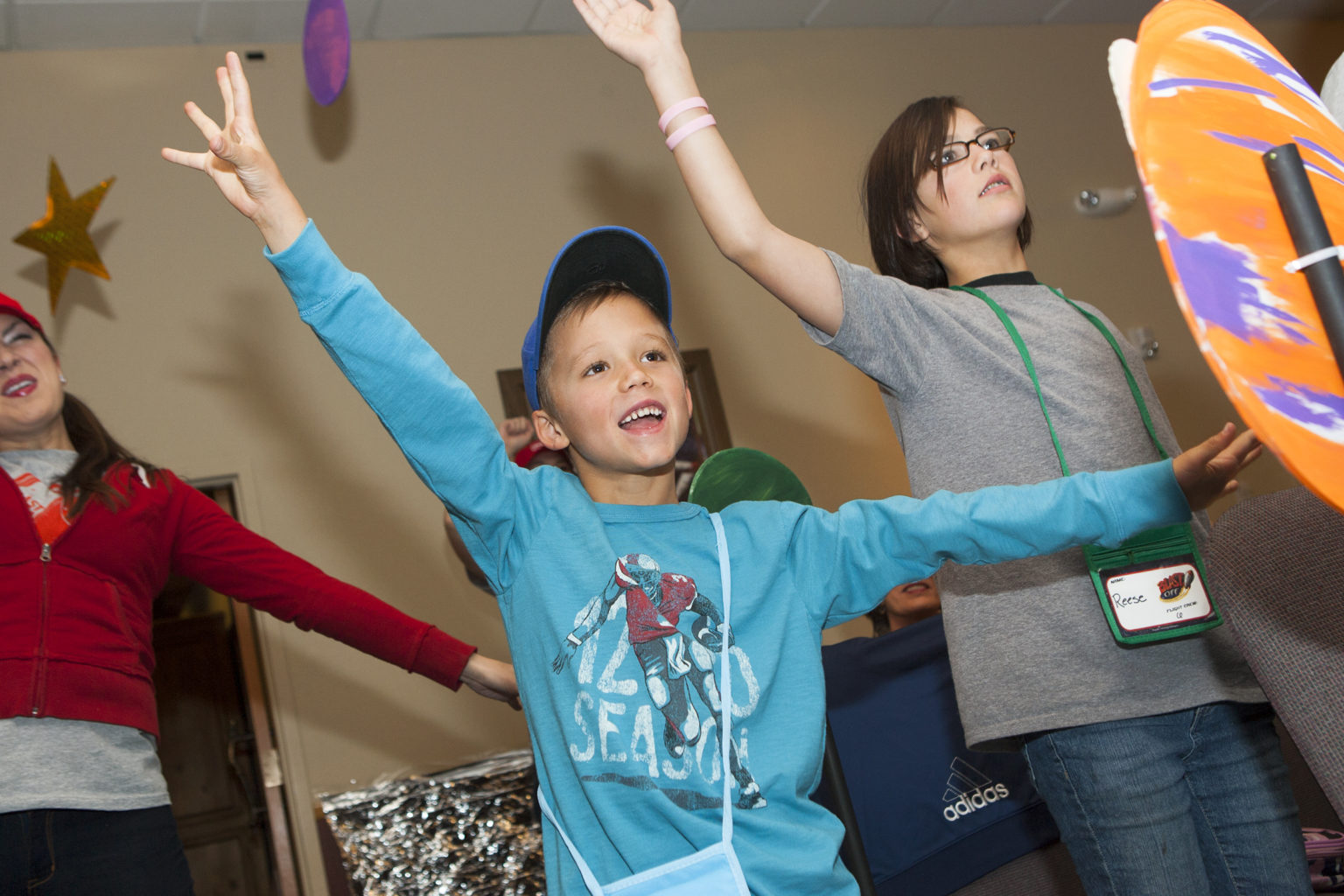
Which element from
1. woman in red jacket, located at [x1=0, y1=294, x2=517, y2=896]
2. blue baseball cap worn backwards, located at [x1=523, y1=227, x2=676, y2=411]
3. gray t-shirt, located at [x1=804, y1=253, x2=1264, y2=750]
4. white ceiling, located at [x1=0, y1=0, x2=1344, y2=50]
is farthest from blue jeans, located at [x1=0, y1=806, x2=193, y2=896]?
white ceiling, located at [x1=0, y1=0, x2=1344, y2=50]

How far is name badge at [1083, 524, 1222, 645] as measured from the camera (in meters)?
1.20

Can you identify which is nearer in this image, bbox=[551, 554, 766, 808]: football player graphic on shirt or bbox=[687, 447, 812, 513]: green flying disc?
bbox=[551, 554, 766, 808]: football player graphic on shirt

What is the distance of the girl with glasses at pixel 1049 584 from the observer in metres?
1.16

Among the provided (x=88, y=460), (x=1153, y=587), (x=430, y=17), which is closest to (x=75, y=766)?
(x=88, y=460)

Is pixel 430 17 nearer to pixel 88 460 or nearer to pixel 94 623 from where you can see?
pixel 88 460

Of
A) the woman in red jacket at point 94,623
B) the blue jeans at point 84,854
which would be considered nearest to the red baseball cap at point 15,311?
the woman in red jacket at point 94,623

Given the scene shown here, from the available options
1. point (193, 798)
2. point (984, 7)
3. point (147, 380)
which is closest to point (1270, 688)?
point (147, 380)

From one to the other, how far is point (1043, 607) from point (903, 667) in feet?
2.89

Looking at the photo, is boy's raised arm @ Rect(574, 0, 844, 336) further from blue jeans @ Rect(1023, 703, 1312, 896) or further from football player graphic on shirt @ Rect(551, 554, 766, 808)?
blue jeans @ Rect(1023, 703, 1312, 896)

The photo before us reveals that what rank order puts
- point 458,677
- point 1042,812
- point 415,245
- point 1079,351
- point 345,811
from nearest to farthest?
point 1079,351 → point 458,677 → point 345,811 → point 1042,812 → point 415,245

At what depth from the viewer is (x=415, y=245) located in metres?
4.10

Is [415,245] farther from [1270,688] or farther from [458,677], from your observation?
[1270,688]

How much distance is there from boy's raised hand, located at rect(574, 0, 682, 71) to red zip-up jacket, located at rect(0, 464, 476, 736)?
93cm

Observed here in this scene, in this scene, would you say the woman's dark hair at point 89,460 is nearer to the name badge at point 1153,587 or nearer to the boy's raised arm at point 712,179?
the boy's raised arm at point 712,179
